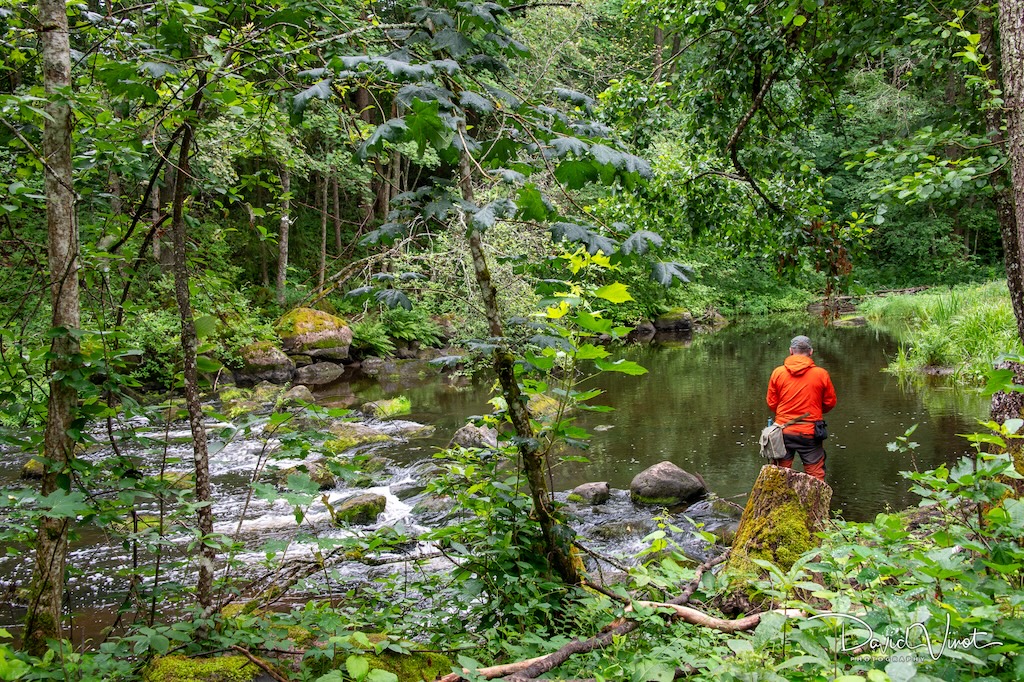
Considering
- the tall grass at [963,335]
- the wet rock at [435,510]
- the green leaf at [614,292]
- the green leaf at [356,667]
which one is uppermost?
the green leaf at [614,292]

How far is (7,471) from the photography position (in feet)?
30.1

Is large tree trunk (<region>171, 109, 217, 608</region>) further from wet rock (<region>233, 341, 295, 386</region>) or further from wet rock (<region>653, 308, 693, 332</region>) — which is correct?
wet rock (<region>653, 308, 693, 332</region>)

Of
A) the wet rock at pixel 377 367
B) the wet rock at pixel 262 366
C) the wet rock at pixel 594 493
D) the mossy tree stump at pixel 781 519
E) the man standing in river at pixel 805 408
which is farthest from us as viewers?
the wet rock at pixel 377 367

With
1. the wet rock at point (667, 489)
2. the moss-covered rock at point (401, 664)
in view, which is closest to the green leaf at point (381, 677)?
the moss-covered rock at point (401, 664)

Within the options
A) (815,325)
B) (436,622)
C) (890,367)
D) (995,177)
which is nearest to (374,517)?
(436,622)

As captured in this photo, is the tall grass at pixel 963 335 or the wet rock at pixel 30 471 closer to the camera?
the wet rock at pixel 30 471

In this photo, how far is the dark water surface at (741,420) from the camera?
816cm

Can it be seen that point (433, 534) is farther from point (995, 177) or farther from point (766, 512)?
point (995, 177)

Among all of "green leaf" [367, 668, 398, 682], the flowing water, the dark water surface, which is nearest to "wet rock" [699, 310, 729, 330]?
the dark water surface

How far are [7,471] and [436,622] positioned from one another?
8.96 meters

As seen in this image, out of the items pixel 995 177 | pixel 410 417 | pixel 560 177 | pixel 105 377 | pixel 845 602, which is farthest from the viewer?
pixel 410 417

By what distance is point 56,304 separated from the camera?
280cm

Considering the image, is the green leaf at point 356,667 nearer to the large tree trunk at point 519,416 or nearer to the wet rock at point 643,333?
the large tree trunk at point 519,416

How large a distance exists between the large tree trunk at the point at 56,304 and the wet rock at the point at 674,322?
23.9 m
